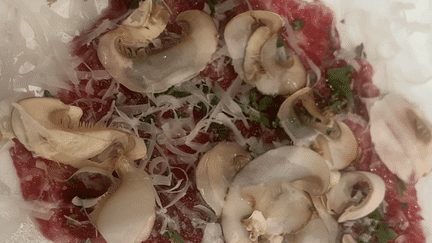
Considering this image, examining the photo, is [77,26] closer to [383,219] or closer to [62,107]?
[62,107]

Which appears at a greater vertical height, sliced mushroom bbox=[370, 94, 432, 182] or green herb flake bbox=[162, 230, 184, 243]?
sliced mushroom bbox=[370, 94, 432, 182]

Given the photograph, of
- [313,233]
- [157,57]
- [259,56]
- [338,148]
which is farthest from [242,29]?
[313,233]

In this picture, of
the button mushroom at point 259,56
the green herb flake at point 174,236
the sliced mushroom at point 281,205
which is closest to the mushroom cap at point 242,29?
the button mushroom at point 259,56

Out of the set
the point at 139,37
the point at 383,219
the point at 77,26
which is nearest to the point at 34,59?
the point at 77,26

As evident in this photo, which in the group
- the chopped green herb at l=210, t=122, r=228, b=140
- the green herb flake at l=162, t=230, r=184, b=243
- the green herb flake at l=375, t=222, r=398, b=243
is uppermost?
the chopped green herb at l=210, t=122, r=228, b=140

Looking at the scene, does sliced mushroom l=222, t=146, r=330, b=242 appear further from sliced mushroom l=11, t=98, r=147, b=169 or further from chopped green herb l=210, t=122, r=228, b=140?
sliced mushroom l=11, t=98, r=147, b=169

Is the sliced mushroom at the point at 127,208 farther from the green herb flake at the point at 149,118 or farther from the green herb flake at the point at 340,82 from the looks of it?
the green herb flake at the point at 340,82

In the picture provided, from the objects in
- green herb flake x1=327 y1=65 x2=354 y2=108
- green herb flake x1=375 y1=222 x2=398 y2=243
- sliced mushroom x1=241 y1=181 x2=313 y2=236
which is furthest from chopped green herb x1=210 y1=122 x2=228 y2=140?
green herb flake x1=375 y1=222 x2=398 y2=243
